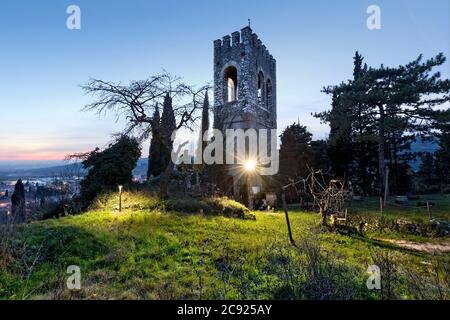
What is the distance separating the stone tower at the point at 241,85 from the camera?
66.6ft

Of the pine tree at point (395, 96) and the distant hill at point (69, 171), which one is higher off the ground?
the pine tree at point (395, 96)

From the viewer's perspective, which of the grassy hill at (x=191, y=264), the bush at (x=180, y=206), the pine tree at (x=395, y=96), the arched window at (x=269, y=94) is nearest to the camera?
the grassy hill at (x=191, y=264)

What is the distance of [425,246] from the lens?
25.7ft

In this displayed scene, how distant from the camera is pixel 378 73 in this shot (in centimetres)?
2039

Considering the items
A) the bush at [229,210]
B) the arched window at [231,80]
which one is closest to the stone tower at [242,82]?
the arched window at [231,80]

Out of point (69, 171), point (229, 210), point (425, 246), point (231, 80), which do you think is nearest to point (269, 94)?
point (231, 80)

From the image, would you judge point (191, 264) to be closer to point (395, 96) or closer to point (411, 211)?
point (411, 211)

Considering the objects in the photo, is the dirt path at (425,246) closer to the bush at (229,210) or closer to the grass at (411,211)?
the grass at (411,211)

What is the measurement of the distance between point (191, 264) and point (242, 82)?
56.7ft

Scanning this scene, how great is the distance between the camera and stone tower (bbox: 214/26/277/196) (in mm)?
20311

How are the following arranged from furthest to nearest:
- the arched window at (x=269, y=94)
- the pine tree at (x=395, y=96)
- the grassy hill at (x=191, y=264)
Result: the arched window at (x=269, y=94) → the pine tree at (x=395, y=96) → the grassy hill at (x=191, y=264)
